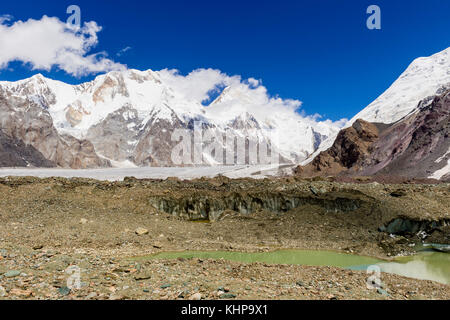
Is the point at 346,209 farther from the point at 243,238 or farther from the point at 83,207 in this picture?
the point at 83,207

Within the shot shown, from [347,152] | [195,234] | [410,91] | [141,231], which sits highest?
[410,91]

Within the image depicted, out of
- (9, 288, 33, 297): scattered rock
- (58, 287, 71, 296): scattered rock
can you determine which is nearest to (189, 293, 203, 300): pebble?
(58, 287, 71, 296): scattered rock

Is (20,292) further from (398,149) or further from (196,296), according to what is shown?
(398,149)

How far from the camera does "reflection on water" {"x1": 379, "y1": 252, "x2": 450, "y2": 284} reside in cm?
1409

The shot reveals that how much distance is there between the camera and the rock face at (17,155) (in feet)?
503

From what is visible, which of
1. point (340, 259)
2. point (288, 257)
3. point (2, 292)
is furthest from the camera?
point (288, 257)

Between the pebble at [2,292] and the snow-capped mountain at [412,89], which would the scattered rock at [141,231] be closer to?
the pebble at [2,292]

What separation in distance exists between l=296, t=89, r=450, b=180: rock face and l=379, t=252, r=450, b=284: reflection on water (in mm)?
30040

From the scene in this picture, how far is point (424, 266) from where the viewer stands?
15398mm

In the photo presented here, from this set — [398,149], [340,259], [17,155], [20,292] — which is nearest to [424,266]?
[340,259]

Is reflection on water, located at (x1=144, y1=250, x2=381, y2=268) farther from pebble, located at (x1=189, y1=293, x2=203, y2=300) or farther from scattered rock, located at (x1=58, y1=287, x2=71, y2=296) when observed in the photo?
pebble, located at (x1=189, y1=293, x2=203, y2=300)

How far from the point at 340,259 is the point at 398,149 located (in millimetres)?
51466

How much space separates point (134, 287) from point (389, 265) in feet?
42.1

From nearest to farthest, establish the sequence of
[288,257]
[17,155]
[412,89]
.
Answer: [288,257] → [412,89] → [17,155]
